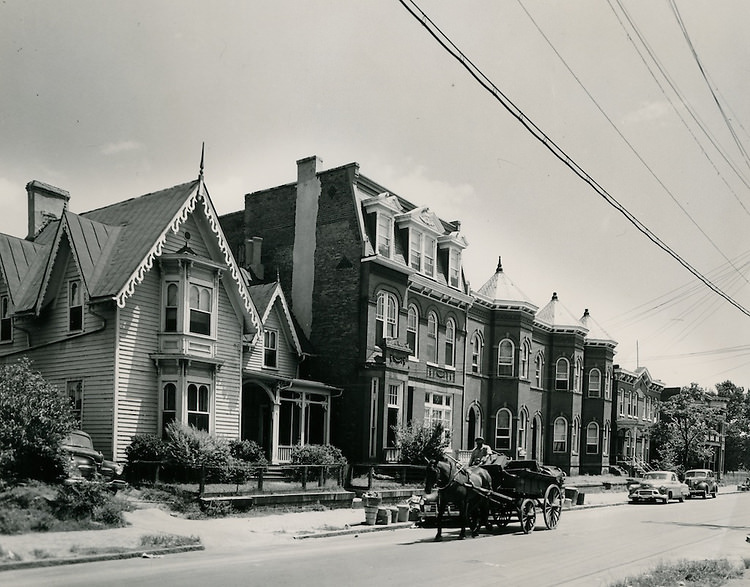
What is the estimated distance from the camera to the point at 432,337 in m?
37.5

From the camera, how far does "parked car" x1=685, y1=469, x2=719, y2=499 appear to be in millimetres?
42531

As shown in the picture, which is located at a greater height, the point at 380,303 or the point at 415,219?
the point at 415,219

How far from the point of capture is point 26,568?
1238 cm

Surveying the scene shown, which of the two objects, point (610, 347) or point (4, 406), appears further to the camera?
point (610, 347)

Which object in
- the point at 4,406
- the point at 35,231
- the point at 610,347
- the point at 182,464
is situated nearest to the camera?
the point at 4,406

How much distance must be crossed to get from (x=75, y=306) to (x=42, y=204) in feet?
28.9

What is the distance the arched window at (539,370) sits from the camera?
4725 cm

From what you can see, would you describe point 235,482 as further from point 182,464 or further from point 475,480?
→ point 475,480

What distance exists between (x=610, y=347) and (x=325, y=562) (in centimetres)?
4322

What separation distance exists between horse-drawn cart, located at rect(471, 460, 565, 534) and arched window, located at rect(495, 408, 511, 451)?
21.8 metres

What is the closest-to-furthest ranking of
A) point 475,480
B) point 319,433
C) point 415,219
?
point 475,480 → point 319,433 → point 415,219

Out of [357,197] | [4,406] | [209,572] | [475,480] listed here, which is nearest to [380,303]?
[357,197]

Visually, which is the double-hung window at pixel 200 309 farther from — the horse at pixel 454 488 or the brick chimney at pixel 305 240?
the horse at pixel 454 488

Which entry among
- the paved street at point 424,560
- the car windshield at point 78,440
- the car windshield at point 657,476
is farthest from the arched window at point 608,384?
the car windshield at point 78,440
